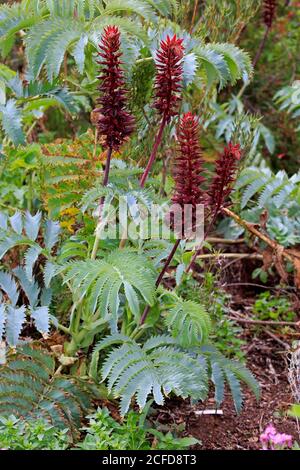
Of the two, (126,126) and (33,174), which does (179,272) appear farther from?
(33,174)

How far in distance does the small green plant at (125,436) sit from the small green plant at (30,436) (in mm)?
75

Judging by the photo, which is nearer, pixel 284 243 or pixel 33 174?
pixel 33 174

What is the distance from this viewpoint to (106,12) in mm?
2793

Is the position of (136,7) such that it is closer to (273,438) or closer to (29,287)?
(29,287)

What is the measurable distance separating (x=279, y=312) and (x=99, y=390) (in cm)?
136

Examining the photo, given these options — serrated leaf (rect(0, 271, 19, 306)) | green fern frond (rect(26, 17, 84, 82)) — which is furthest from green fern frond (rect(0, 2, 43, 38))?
serrated leaf (rect(0, 271, 19, 306))

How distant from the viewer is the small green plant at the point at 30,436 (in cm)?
250

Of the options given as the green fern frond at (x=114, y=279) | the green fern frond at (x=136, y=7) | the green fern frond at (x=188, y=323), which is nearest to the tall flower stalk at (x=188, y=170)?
the green fern frond at (x=114, y=279)

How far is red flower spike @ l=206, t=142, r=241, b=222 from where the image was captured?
2.58 metres

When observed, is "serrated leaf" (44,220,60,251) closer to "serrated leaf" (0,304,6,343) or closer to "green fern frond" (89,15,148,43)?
"serrated leaf" (0,304,6,343)

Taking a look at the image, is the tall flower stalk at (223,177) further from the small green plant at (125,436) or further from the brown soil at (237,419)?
the brown soil at (237,419)

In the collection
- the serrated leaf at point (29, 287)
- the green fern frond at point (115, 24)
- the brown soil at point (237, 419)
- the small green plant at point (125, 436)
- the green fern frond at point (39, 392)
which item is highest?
the green fern frond at point (115, 24)

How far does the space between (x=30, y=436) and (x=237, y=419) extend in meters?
0.96
